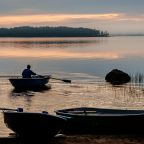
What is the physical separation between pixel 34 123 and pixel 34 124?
0.18 feet

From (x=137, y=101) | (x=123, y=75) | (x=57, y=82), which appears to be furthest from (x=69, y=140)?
(x=123, y=75)

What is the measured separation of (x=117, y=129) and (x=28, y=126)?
5.01 m

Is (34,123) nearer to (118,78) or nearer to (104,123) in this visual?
(104,123)

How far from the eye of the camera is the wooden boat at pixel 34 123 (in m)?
19.5

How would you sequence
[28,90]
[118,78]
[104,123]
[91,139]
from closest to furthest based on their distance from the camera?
1. [91,139]
2. [104,123]
3. [28,90]
4. [118,78]

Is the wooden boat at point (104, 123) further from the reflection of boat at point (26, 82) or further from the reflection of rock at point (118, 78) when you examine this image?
the reflection of rock at point (118, 78)

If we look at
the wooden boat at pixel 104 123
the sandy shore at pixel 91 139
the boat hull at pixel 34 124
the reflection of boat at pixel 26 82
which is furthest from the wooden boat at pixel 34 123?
the reflection of boat at pixel 26 82

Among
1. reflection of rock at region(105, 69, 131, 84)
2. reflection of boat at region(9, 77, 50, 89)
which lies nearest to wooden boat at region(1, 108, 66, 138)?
reflection of boat at region(9, 77, 50, 89)

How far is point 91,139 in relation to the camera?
2108 cm

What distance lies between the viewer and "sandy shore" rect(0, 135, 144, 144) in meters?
20.2

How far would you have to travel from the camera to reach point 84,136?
71.7ft

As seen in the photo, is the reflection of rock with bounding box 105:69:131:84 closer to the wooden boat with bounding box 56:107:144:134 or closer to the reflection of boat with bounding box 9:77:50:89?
the reflection of boat with bounding box 9:77:50:89

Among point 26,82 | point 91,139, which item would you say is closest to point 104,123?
point 91,139

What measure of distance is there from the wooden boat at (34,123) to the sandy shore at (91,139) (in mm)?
453
